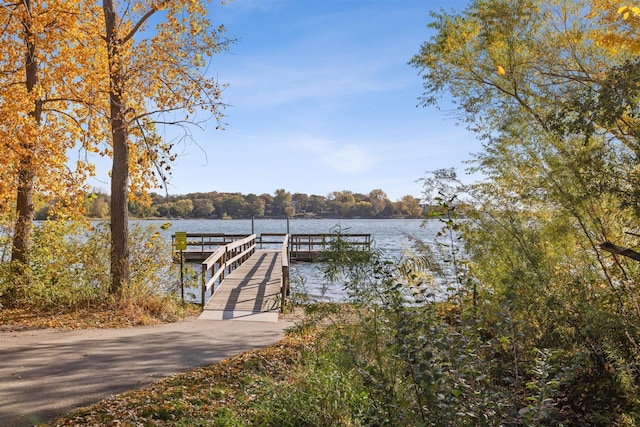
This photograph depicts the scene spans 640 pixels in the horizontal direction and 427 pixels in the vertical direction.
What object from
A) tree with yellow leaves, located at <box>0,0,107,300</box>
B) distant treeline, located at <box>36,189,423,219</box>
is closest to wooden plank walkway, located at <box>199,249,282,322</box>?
tree with yellow leaves, located at <box>0,0,107,300</box>

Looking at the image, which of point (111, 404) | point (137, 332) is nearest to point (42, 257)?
point (137, 332)

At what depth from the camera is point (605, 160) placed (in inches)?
186

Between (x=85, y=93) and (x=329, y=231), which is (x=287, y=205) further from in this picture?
(x=329, y=231)

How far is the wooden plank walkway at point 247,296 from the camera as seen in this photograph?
30.0 feet

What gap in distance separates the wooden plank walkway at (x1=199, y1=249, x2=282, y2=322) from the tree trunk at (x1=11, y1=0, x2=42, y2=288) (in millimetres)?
3396

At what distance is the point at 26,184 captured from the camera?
368 inches

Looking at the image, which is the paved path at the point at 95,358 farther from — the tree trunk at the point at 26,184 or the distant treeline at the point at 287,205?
the distant treeline at the point at 287,205

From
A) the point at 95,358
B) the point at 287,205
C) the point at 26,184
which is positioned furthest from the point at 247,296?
the point at 287,205

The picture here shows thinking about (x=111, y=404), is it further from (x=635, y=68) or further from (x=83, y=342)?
(x=635, y=68)

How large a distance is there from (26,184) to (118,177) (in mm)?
1772

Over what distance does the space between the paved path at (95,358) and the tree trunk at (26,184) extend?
2.43 metres

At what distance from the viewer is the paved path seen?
4.47 m

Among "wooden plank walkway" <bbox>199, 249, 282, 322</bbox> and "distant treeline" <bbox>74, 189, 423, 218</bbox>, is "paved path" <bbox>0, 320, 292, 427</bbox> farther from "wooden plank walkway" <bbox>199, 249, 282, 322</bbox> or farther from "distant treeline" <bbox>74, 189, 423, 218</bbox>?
"distant treeline" <bbox>74, 189, 423, 218</bbox>

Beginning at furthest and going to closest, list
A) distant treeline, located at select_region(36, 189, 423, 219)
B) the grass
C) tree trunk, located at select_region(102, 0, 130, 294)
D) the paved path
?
distant treeline, located at select_region(36, 189, 423, 219) → tree trunk, located at select_region(102, 0, 130, 294) → the grass → the paved path
